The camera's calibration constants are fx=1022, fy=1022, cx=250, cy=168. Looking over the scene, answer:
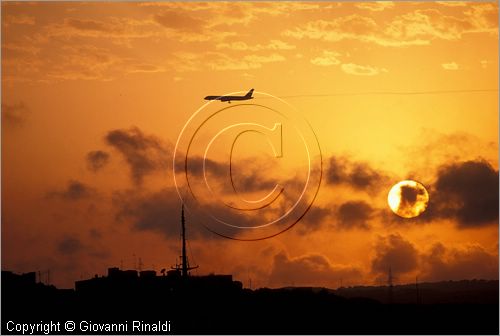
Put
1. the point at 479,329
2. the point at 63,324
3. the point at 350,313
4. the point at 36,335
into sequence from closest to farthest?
the point at 36,335, the point at 63,324, the point at 479,329, the point at 350,313

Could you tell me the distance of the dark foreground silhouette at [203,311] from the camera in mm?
166500

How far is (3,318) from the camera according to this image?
16475 cm

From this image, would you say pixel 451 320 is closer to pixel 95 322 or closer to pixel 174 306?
pixel 174 306

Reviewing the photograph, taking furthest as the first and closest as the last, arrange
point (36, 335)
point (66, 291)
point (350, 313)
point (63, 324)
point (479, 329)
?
point (66, 291) < point (350, 313) < point (479, 329) < point (63, 324) < point (36, 335)

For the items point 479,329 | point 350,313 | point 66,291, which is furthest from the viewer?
point 66,291

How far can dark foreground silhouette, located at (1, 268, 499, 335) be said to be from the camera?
166500 millimetres

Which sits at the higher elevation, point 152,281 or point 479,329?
point 152,281

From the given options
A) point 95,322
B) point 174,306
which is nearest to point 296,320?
point 174,306

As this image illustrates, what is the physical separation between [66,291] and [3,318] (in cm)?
3243

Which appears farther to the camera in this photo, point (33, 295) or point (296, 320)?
point (33, 295)

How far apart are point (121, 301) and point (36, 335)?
42834 millimetres

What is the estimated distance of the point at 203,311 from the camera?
177875mm

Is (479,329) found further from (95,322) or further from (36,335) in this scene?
(36,335)

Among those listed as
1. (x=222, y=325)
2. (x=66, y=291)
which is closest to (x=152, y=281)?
(x=66, y=291)
